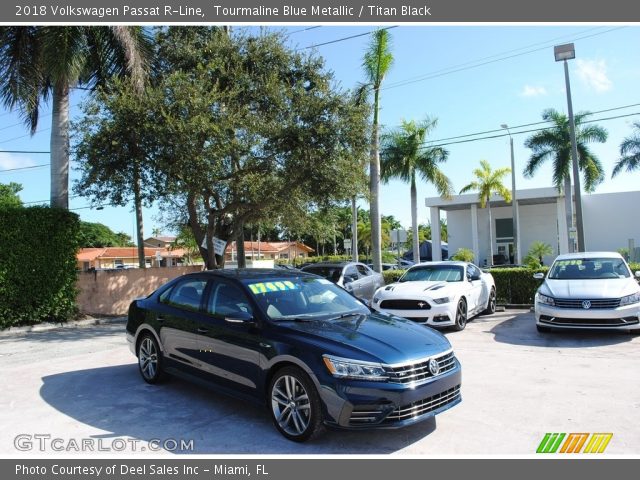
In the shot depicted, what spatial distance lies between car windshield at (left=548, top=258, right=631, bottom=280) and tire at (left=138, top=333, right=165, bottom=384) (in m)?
8.08

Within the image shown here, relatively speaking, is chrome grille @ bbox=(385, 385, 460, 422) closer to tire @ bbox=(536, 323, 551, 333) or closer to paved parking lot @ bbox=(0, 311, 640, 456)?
paved parking lot @ bbox=(0, 311, 640, 456)

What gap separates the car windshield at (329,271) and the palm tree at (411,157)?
594 inches

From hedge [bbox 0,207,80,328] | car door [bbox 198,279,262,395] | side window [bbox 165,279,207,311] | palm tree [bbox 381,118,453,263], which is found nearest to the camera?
car door [bbox 198,279,262,395]

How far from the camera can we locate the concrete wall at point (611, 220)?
37500mm

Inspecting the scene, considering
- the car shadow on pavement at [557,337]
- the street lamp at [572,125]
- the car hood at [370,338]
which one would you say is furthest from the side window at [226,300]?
the street lamp at [572,125]

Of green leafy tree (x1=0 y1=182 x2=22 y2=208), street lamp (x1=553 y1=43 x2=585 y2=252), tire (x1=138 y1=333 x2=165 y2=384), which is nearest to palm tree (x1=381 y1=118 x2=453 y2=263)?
street lamp (x1=553 y1=43 x2=585 y2=252)

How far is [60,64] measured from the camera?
42.7ft

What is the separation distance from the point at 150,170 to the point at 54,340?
4.85m

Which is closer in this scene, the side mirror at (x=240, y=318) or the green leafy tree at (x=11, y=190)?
the side mirror at (x=240, y=318)

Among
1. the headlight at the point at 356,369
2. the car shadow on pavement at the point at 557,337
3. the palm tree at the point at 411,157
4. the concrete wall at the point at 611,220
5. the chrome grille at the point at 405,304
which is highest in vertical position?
the palm tree at the point at 411,157

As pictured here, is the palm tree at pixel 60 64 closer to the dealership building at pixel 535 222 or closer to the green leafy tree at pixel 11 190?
the dealership building at pixel 535 222

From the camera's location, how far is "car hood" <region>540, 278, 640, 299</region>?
9.17m

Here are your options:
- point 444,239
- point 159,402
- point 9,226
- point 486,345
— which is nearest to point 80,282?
point 9,226
